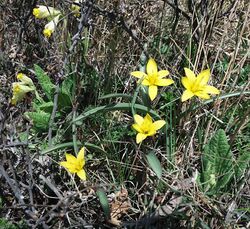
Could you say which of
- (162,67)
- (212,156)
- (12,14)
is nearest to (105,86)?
(162,67)

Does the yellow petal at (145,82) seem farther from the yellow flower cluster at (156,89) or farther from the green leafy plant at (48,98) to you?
the green leafy plant at (48,98)

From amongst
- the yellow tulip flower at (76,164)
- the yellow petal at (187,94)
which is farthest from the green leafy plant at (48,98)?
the yellow petal at (187,94)

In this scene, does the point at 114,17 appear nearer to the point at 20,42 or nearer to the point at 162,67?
the point at 162,67

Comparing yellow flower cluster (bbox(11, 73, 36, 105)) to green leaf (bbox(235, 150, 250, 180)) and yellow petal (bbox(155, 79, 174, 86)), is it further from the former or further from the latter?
green leaf (bbox(235, 150, 250, 180))

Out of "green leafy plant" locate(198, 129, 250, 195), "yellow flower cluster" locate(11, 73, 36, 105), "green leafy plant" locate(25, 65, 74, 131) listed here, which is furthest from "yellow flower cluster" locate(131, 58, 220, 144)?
"yellow flower cluster" locate(11, 73, 36, 105)

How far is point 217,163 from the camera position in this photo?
71.6 inches

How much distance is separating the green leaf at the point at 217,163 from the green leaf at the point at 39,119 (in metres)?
0.69

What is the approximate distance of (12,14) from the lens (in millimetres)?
2543

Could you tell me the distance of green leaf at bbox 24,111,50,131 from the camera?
198 cm

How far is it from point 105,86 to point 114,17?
1.03 feet

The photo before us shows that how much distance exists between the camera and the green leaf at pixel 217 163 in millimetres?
1771

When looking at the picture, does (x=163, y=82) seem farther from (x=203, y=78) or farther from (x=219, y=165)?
(x=219, y=165)

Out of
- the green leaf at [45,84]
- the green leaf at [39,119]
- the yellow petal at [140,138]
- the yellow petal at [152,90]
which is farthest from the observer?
the green leaf at [45,84]

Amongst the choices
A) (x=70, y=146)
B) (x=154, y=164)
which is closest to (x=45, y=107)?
(x=70, y=146)
